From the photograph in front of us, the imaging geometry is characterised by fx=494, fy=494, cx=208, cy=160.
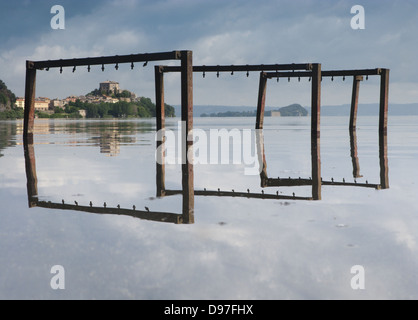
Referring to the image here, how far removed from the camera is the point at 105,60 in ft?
75.0

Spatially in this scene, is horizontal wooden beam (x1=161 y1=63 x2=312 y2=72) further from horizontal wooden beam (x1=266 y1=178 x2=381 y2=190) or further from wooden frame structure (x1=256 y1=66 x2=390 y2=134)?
horizontal wooden beam (x1=266 y1=178 x2=381 y2=190)

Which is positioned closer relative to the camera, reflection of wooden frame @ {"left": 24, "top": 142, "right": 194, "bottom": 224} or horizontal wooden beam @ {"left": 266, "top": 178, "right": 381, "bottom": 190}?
reflection of wooden frame @ {"left": 24, "top": 142, "right": 194, "bottom": 224}

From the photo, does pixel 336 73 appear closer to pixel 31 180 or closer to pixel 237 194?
pixel 237 194

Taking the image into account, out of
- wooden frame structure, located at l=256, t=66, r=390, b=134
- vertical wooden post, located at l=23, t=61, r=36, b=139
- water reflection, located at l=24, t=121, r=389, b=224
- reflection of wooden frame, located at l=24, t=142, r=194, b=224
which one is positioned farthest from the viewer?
wooden frame structure, located at l=256, t=66, r=390, b=134

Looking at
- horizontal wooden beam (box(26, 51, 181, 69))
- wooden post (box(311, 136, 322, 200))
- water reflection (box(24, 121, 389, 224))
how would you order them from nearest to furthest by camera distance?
water reflection (box(24, 121, 389, 224)) → wooden post (box(311, 136, 322, 200)) → horizontal wooden beam (box(26, 51, 181, 69))

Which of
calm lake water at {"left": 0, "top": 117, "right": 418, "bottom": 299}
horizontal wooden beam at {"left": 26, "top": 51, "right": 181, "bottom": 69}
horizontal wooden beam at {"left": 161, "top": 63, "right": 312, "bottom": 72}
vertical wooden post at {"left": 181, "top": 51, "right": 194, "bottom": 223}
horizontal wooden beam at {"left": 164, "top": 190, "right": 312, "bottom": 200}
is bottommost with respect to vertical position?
calm lake water at {"left": 0, "top": 117, "right": 418, "bottom": 299}

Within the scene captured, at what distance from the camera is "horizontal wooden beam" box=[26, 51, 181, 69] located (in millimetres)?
18531

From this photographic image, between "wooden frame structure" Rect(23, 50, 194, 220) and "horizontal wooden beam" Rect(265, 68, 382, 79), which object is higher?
"horizontal wooden beam" Rect(265, 68, 382, 79)

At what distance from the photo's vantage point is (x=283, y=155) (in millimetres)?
20891

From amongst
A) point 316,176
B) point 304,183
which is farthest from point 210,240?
point 316,176

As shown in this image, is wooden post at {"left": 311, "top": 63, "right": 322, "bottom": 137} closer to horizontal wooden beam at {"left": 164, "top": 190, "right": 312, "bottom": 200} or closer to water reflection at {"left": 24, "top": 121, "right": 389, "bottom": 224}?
water reflection at {"left": 24, "top": 121, "right": 389, "bottom": 224}

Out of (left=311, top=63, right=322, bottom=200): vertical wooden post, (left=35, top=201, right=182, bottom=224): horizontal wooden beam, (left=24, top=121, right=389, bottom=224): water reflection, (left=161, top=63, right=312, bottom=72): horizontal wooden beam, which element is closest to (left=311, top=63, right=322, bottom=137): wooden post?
(left=311, top=63, right=322, bottom=200): vertical wooden post
